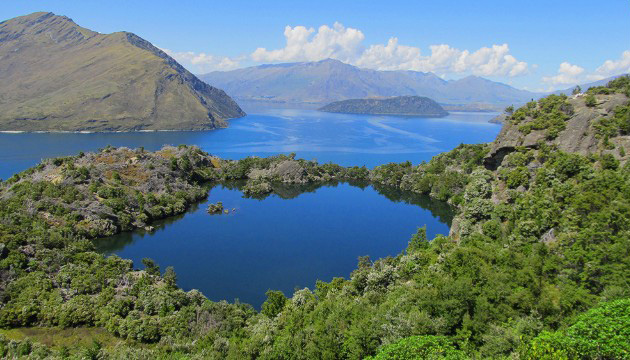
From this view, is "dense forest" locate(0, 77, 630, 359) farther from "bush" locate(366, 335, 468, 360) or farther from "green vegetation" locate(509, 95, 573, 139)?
"green vegetation" locate(509, 95, 573, 139)

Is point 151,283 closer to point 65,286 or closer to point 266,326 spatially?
point 65,286

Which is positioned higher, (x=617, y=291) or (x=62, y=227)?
(x=617, y=291)

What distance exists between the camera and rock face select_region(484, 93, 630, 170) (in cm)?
6619

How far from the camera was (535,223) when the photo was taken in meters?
52.7

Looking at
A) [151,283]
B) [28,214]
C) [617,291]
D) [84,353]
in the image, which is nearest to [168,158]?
[28,214]

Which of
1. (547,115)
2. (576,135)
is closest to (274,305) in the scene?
(576,135)

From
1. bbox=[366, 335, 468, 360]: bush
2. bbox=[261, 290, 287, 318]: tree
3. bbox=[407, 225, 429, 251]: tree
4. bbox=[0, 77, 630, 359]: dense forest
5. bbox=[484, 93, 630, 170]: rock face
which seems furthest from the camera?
bbox=[484, 93, 630, 170]: rock face

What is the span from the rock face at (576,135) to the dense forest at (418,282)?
0.45 meters

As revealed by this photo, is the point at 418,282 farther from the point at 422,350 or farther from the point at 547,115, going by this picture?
the point at 547,115

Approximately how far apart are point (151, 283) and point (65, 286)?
11.0 metres

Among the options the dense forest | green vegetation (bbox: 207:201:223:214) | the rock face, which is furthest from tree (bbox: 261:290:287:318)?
green vegetation (bbox: 207:201:223:214)

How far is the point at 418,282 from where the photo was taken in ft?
143

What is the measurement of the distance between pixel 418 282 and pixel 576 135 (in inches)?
1871

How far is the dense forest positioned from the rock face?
45 cm
